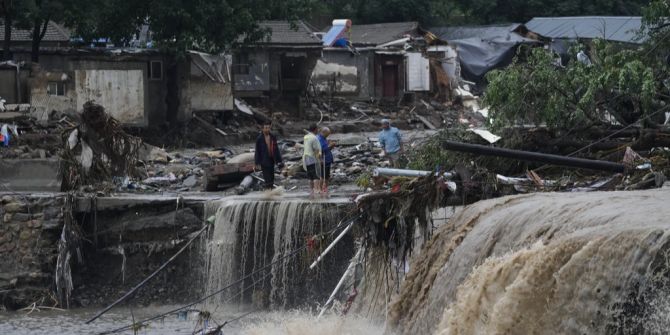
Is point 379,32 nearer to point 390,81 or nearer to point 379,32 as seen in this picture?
point 379,32

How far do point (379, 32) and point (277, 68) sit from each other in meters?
8.22

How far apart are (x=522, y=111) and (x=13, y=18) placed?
1621cm

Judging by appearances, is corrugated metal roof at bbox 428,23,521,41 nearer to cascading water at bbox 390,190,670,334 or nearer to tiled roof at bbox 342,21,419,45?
tiled roof at bbox 342,21,419,45

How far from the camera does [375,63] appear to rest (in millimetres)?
42938

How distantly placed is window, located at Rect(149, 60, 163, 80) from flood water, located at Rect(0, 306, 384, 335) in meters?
14.0

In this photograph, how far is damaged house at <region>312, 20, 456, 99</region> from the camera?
41.4 metres

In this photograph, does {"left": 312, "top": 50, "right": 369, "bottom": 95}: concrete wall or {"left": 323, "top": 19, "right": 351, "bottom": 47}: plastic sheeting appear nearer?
{"left": 312, "top": 50, "right": 369, "bottom": 95}: concrete wall

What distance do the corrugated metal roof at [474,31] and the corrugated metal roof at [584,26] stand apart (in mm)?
1126

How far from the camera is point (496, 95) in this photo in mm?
19312

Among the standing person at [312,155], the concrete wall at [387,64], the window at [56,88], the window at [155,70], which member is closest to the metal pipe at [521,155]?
the standing person at [312,155]

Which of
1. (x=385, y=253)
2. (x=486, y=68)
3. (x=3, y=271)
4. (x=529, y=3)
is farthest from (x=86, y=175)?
(x=529, y=3)

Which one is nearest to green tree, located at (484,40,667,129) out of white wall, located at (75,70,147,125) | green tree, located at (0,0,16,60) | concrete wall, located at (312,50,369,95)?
white wall, located at (75,70,147,125)

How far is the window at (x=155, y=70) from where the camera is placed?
107 ft

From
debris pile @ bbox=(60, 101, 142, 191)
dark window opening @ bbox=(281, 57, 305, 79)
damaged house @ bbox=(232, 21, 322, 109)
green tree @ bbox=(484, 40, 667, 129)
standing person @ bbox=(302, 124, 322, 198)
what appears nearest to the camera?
green tree @ bbox=(484, 40, 667, 129)
